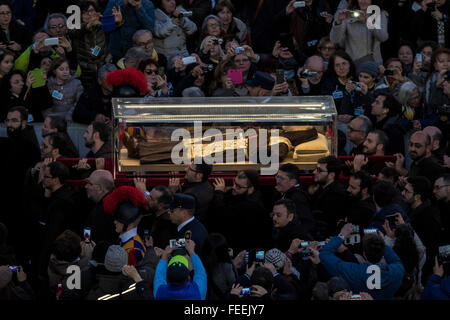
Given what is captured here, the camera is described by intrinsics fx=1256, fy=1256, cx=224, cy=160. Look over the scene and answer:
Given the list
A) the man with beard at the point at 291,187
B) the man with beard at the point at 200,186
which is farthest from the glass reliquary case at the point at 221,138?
the man with beard at the point at 291,187

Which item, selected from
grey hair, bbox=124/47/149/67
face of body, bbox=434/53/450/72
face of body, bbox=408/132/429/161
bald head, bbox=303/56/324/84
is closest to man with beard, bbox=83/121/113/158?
grey hair, bbox=124/47/149/67

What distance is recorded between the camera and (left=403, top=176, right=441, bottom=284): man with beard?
12.4m

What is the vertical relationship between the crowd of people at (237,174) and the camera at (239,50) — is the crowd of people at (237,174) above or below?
below

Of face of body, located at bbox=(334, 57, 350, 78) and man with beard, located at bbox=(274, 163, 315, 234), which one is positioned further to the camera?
face of body, located at bbox=(334, 57, 350, 78)

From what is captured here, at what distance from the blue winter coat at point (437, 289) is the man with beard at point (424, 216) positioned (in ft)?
3.87

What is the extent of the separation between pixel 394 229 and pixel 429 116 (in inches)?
127

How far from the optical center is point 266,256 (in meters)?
11.1

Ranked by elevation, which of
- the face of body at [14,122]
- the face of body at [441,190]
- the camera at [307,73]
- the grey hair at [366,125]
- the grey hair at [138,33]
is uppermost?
the grey hair at [138,33]

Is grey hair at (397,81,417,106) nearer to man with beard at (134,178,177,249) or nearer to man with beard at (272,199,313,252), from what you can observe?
man with beard at (272,199,313,252)

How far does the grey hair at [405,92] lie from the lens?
590 inches

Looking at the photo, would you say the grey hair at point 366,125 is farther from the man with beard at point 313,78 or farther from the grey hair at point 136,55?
the grey hair at point 136,55

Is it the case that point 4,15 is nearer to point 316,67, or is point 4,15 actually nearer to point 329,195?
point 316,67

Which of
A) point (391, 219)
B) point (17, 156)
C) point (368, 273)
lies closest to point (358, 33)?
point (391, 219)

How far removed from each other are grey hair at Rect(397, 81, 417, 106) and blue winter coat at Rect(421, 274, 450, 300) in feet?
13.9
